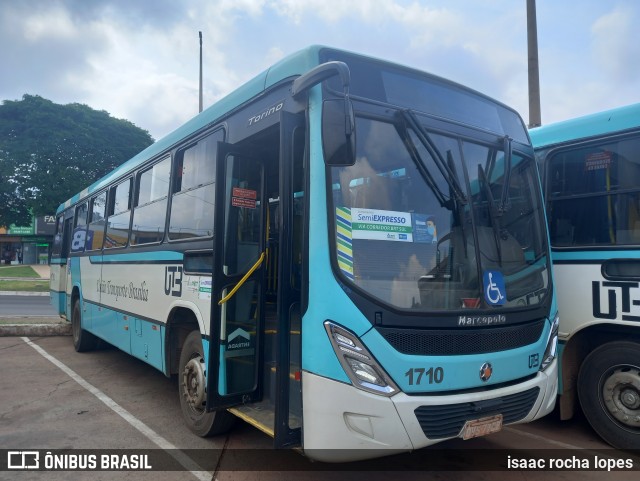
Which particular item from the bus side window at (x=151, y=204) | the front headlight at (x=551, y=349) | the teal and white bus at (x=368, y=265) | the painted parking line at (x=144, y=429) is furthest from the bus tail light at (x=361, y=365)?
the bus side window at (x=151, y=204)

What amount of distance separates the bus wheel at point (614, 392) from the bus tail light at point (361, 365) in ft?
8.91

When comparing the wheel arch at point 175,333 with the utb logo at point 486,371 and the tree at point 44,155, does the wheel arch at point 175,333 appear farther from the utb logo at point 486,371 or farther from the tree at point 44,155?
the tree at point 44,155

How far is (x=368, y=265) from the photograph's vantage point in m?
3.27

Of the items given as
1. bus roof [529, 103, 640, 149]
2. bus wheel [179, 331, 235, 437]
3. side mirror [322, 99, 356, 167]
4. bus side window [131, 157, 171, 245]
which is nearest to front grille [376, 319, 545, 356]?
side mirror [322, 99, 356, 167]

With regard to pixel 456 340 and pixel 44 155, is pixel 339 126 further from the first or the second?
pixel 44 155

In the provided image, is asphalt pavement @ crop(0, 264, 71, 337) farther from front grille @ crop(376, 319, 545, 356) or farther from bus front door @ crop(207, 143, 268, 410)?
front grille @ crop(376, 319, 545, 356)

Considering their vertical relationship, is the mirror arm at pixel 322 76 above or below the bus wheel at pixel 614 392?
above

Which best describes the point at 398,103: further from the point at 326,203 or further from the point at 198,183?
the point at 198,183

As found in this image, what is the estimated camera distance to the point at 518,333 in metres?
3.71

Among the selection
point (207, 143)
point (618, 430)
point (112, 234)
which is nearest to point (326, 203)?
point (207, 143)

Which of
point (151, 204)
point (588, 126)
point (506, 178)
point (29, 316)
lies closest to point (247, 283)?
point (506, 178)

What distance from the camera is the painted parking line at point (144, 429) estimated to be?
4138 millimetres

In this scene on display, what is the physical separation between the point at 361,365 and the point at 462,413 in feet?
2.66

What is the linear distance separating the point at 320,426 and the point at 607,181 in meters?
3.73
